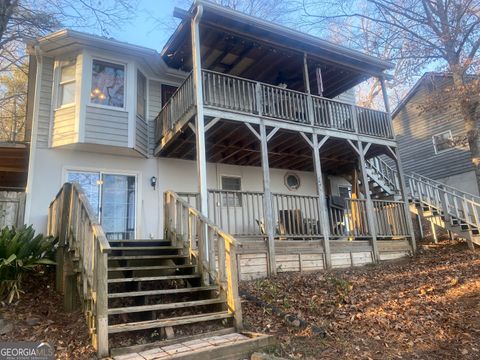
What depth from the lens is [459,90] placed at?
39.1 feet

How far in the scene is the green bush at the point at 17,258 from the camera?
220 inches

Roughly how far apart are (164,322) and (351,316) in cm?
278

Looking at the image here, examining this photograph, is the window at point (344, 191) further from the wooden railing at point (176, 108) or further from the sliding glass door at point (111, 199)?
the sliding glass door at point (111, 199)

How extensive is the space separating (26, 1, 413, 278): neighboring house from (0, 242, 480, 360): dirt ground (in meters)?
1.87

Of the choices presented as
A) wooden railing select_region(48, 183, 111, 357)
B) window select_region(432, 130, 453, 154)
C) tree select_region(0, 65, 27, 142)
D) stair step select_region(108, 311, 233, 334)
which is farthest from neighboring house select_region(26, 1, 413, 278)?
tree select_region(0, 65, 27, 142)

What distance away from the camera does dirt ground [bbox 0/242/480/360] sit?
4.42m

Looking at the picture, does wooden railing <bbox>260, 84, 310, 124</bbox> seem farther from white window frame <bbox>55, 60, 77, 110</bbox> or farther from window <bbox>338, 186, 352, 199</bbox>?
window <bbox>338, 186, 352, 199</bbox>

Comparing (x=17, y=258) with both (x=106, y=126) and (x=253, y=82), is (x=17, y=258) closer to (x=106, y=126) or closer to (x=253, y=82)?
(x=106, y=126)

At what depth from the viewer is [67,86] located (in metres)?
9.96

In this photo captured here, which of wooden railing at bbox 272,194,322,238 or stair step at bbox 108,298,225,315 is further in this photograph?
wooden railing at bbox 272,194,322,238

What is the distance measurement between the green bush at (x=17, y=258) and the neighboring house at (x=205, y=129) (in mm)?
2861

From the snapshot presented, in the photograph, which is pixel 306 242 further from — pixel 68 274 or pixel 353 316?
pixel 68 274

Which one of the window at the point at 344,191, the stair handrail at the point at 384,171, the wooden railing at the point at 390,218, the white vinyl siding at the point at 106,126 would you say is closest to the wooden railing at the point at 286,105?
the wooden railing at the point at 390,218

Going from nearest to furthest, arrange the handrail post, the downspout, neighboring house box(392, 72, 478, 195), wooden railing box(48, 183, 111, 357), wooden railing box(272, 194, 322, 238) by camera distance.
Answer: the handrail post → wooden railing box(48, 183, 111, 357) → the downspout → wooden railing box(272, 194, 322, 238) → neighboring house box(392, 72, 478, 195)
